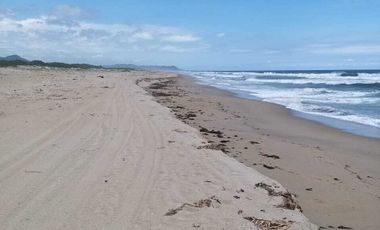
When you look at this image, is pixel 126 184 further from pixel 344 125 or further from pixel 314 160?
pixel 344 125

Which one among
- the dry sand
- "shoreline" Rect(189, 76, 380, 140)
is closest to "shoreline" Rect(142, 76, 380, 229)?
"shoreline" Rect(189, 76, 380, 140)

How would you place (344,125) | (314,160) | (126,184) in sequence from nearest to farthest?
(126,184) → (314,160) → (344,125)

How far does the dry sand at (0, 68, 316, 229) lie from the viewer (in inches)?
180

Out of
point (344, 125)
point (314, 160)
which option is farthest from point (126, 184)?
point (344, 125)

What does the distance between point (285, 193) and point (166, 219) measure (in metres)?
2.01

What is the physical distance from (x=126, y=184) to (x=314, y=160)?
4.61m

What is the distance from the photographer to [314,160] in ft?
29.2

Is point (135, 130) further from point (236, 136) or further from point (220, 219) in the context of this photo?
point (220, 219)

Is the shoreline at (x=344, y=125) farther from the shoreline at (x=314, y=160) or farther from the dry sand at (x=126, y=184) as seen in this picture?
the dry sand at (x=126, y=184)

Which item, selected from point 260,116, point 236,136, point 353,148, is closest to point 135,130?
point 236,136

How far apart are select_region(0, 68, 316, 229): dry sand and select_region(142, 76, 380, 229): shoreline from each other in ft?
1.92

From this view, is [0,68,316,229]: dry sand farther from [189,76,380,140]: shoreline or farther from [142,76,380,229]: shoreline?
[189,76,380,140]: shoreline

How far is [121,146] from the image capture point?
8164mm

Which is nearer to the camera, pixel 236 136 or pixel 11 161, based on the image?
pixel 11 161
